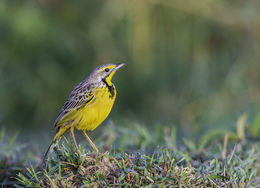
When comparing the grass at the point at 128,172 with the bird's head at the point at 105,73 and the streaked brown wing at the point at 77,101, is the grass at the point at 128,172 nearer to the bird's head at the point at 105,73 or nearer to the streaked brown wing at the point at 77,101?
the streaked brown wing at the point at 77,101

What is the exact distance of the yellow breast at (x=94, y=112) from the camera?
2994 mm

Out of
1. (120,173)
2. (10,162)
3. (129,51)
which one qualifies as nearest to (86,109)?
(10,162)

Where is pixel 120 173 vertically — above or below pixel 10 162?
below

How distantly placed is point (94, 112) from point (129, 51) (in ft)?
13.6

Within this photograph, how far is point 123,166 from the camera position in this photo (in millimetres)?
2277

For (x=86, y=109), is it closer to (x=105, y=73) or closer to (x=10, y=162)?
(x=105, y=73)

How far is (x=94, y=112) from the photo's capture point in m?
3.01

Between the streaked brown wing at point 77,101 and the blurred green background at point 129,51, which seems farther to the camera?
the blurred green background at point 129,51

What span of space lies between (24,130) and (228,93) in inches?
112

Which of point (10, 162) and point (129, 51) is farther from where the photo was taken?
point (129, 51)

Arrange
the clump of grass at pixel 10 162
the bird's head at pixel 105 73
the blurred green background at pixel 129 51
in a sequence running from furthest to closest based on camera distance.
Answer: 1. the blurred green background at pixel 129 51
2. the bird's head at pixel 105 73
3. the clump of grass at pixel 10 162

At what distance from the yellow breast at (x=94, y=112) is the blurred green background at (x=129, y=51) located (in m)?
3.61

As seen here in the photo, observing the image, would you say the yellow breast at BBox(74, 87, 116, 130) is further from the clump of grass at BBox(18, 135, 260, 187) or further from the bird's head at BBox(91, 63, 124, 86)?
the clump of grass at BBox(18, 135, 260, 187)

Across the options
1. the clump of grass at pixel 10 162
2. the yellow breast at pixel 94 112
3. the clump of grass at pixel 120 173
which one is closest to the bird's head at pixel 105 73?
the yellow breast at pixel 94 112
